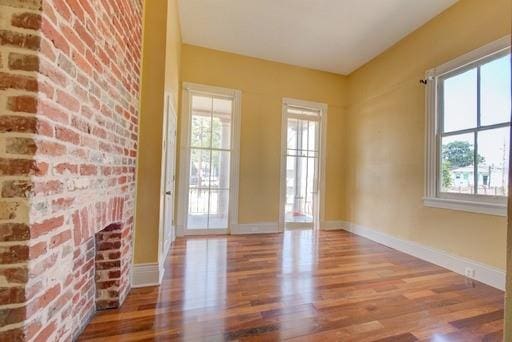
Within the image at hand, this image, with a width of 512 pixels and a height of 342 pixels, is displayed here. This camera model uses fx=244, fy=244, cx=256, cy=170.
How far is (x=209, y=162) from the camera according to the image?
14.1ft

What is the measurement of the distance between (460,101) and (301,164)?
8.42ft

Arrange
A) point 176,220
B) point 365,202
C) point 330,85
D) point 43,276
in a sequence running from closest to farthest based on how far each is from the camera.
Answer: point 43,276 → point 176,220 → point 365,202 → point 330,85

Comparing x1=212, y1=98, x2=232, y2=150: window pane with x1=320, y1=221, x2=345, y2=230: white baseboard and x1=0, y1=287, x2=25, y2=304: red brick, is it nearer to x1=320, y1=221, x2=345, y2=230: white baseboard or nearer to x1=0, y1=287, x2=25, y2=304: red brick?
x1=320, y1=221, x2=345, y2=230: white baseboard

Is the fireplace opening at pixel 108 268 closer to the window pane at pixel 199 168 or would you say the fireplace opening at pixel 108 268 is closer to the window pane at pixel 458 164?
the window pane at pixel 199 168

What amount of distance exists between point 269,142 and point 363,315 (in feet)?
10.3

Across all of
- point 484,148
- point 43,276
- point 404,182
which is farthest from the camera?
point 404,182

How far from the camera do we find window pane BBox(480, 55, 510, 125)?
2.53 m

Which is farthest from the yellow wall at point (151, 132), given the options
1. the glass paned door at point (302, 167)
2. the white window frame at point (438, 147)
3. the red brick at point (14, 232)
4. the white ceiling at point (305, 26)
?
the white window frame at point (438, 147)

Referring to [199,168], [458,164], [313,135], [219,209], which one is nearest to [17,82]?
[199,168]

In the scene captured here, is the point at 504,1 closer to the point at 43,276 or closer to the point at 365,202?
the point at 365,202

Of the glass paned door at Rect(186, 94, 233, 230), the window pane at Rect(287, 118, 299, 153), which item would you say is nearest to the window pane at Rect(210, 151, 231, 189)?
the glass paned door at Rect(186, 94, 233, 230)

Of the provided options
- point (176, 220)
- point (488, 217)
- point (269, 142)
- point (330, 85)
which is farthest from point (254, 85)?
point (488, 217)

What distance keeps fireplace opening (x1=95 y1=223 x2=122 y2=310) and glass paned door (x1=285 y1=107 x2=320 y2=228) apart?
3247 millimetres

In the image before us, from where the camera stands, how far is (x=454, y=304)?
214 cm
